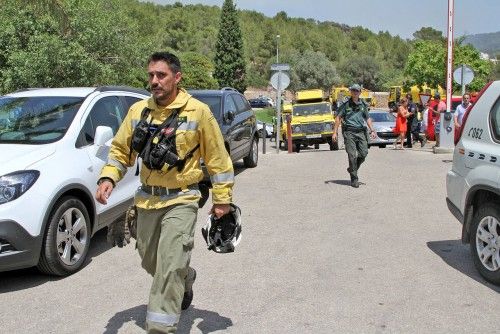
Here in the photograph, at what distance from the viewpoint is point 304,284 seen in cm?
511

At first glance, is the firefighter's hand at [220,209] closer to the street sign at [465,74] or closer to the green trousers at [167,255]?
the green trousers at [167,255]

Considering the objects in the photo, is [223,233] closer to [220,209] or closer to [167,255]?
[220,209]

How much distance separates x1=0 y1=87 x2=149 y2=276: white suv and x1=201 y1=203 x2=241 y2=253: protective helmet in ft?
5.87

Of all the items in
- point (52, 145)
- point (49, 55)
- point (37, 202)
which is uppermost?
point (49, 55)

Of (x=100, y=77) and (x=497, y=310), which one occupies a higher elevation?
(x=100, y=77)

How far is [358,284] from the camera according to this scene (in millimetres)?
5082

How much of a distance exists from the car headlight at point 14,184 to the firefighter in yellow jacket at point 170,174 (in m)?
1.42

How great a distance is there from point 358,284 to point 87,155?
285cm

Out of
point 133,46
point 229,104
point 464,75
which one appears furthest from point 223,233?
point 133,46

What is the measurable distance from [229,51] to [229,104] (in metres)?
74.6

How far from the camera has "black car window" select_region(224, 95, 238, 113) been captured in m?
11.5

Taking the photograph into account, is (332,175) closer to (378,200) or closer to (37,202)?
(378,200)

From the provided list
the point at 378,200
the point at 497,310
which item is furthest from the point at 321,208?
the point at 497,310

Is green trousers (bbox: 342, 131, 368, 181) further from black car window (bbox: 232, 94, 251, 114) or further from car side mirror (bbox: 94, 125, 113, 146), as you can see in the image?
car side mirror (bbox: 94, 125, 113, 146)
